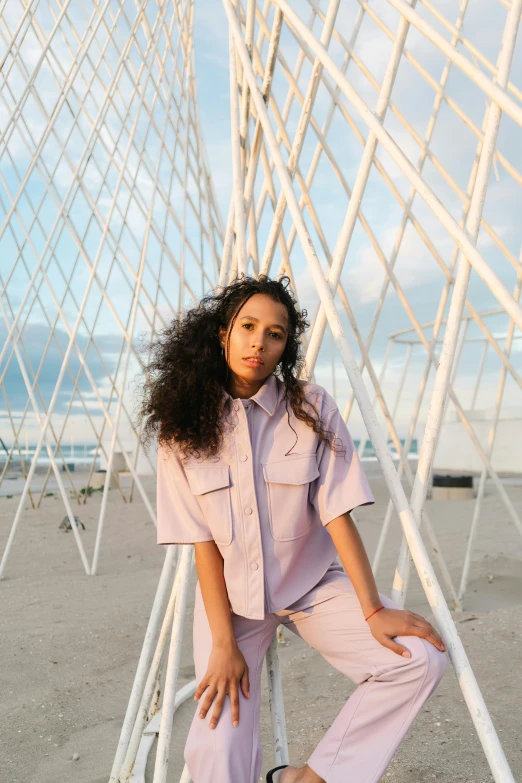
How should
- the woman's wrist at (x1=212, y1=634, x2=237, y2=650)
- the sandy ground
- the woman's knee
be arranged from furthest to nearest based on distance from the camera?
the sandy ground < the woman's wrist at (x1=212, y1=634, x2=237, y2=650) < the woman's knee

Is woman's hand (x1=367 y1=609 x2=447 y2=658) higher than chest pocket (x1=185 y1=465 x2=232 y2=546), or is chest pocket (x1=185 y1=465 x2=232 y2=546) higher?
chest pocket (x1=185 y1=465 x2=232 y2=546)

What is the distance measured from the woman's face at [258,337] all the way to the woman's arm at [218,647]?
33cm

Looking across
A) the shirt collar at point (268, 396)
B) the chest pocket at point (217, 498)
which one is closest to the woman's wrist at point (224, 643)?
the chest pocket at point (217, 498)

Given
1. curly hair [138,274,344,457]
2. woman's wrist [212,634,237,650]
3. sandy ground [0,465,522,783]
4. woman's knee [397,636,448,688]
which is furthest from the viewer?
sandy ground [0,465,522,783]

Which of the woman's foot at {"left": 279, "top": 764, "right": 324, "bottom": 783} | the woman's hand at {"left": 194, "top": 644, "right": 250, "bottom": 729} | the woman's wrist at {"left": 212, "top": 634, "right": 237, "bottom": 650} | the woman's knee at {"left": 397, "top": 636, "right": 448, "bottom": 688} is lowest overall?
the woman's foot at {"left": 279, "top": 764, "right": 324, "bottom": 783}

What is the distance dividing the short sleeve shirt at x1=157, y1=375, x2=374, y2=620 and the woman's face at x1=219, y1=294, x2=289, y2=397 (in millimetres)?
56

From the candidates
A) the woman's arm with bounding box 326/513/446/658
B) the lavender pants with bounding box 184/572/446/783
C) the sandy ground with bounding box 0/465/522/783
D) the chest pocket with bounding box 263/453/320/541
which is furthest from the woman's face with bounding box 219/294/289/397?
the sandy ground with bounding box 0/465/522/783

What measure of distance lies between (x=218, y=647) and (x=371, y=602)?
267mm

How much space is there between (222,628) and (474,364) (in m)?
5.35

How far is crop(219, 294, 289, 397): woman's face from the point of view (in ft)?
4.12

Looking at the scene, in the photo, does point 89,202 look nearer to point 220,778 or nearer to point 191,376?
point 191,376

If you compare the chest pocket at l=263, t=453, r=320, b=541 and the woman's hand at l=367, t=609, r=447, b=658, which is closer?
the woman's hand at l=367, t=609, r=447, b=658

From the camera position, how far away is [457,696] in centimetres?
180

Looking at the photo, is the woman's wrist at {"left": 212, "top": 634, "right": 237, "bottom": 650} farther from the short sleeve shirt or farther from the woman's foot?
the woman's foot
